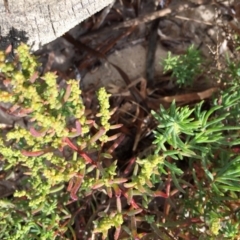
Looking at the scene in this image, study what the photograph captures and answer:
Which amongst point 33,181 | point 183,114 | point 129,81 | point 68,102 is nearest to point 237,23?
point 129,81

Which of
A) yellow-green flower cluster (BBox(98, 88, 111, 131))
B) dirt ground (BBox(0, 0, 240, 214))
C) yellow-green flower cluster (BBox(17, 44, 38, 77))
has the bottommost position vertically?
dirt ground (BBox(0, 0, 240, 214))

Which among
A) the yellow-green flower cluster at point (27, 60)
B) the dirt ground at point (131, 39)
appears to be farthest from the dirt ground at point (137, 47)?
the yellow-green flower cluster at point (27, 60)

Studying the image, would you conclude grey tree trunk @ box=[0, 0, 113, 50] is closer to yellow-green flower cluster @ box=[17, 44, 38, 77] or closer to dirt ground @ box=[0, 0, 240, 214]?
yellow-green flower cluster @ box=[17, 44, 38, 77]

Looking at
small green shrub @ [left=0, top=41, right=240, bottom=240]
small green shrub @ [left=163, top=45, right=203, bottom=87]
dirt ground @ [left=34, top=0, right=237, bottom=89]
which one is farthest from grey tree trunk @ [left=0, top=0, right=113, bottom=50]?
dirt ground @ [left=34, top=0, right=237, bottom=89]

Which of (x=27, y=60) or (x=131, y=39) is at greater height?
(x=27, y=60)

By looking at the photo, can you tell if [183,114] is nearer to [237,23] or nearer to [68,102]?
[68,102]

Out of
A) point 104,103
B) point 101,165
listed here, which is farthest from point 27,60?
point 101,165

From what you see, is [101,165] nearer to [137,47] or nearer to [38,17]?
[38,17]

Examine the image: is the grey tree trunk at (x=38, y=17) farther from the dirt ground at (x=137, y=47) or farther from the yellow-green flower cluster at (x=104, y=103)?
the dirt ground at (x=137, y=47)
